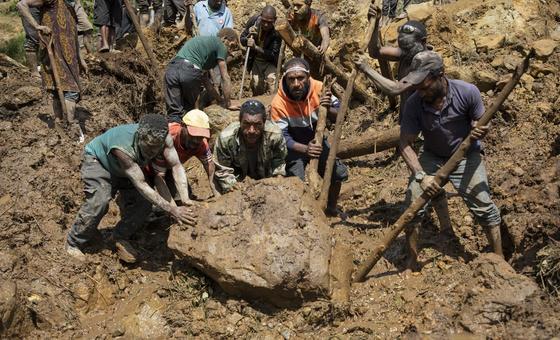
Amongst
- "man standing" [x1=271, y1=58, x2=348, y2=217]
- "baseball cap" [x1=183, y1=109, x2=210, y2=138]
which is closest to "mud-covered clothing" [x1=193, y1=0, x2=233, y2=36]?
"man standing" [x1=271, y1=58, x2=348, y2=217]

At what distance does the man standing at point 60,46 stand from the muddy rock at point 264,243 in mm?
3370

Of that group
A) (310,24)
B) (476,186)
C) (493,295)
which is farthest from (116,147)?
(310,24)

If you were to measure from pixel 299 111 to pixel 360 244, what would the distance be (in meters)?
1.44

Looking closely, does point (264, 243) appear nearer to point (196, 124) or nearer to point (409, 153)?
point (196, 124)

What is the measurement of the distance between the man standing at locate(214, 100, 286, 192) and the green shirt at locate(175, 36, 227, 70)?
233 cm

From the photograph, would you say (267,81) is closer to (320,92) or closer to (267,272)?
(320,92)

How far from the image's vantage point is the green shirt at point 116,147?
5.15 m

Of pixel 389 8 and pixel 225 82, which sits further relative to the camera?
pixel 389 8

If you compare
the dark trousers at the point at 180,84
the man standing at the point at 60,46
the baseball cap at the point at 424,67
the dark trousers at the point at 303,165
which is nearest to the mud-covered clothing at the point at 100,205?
the dark trousers at the point at 303,165

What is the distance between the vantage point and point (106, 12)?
31.8 feet

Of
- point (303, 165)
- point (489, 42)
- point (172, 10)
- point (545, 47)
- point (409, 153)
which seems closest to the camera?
point (409, 153)

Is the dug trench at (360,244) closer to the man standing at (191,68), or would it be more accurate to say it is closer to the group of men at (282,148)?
the group of men at (282,148)

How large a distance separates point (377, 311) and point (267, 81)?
4.90 meters

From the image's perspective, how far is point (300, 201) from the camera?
506cm
